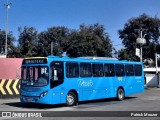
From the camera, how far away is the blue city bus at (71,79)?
1716 cm

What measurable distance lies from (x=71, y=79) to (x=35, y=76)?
2119 millimetres

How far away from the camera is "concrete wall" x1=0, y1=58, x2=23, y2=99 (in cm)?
2212

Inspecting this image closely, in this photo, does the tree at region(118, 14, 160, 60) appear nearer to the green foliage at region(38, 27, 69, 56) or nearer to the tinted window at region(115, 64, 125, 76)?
the green foliage at region(38, 27, 69, 56)

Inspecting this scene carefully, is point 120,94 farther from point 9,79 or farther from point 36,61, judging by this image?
point 36,61

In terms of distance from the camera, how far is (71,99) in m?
18.6

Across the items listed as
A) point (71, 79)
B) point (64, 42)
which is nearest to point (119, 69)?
→ point (71, 79)

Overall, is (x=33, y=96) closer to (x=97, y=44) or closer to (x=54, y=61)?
(x=54, y=61)

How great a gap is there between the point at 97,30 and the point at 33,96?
4502cm

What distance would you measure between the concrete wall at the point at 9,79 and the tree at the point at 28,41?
45049 mm

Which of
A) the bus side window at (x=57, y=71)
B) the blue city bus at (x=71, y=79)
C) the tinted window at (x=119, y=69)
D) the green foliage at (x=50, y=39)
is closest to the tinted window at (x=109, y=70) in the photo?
the blue city bus at (x=71, y=79)

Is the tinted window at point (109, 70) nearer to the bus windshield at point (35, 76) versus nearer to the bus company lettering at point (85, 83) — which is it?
the bus company lettering at point (85, 83)

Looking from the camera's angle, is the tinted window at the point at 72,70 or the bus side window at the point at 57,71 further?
the tinted window at the point at 72,70

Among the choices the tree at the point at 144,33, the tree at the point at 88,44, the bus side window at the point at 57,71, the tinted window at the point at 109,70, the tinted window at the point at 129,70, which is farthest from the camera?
the tree at the point at 88,44

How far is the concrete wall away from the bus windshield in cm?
451
